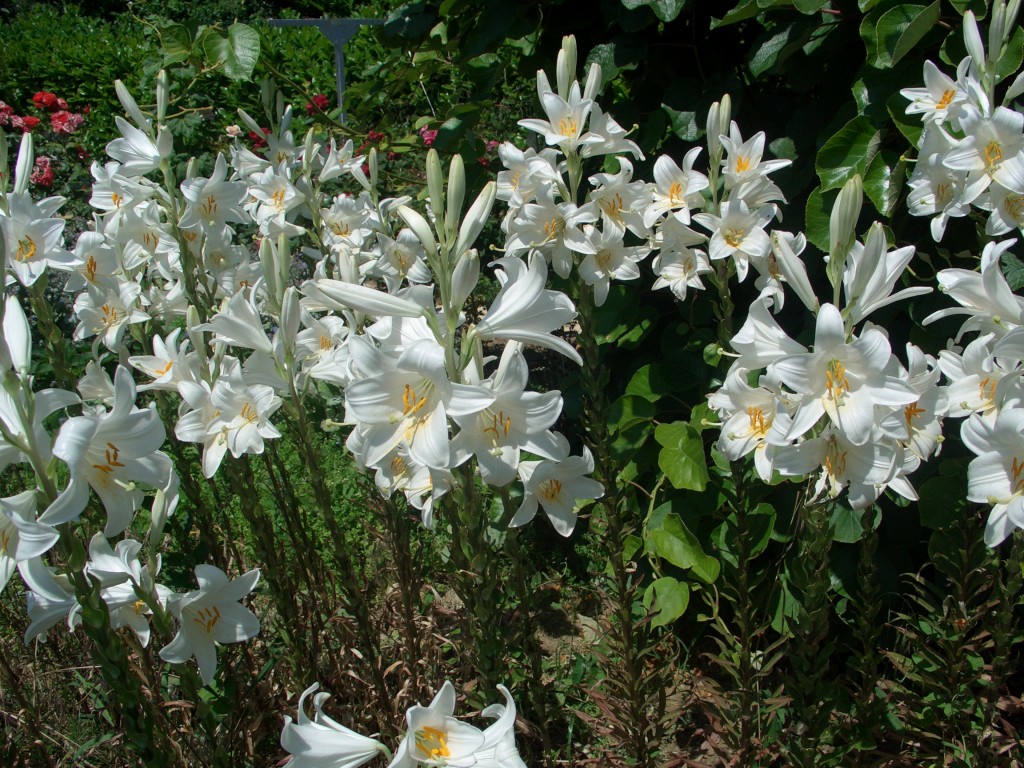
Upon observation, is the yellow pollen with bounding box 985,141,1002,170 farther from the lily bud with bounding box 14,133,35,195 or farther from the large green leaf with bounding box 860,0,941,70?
the lily bud with bounding box 14,133,35,195

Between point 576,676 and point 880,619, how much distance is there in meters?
1.09

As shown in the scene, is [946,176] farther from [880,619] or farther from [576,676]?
[576,676]

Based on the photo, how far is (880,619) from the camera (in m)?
2.84

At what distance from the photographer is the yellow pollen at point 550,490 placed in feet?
6.03

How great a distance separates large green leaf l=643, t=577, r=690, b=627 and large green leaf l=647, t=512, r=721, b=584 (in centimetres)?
9

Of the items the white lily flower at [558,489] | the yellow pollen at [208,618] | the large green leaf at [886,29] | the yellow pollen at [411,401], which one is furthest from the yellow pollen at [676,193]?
the yellow pollen at [208,618]

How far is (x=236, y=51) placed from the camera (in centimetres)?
293

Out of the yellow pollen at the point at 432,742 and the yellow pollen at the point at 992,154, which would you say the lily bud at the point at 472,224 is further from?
the yellow pollen at the point at 992,154

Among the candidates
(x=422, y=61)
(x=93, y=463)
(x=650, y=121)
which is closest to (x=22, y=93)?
(x=422, y=61)

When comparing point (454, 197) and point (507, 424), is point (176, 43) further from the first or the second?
point (507, 424)

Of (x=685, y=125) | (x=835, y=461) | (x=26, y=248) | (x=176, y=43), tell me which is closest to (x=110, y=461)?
(x=26, y=248)

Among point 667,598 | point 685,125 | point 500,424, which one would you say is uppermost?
point 685,125

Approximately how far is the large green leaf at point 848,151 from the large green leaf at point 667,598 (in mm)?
1430

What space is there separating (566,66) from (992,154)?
1153mm
